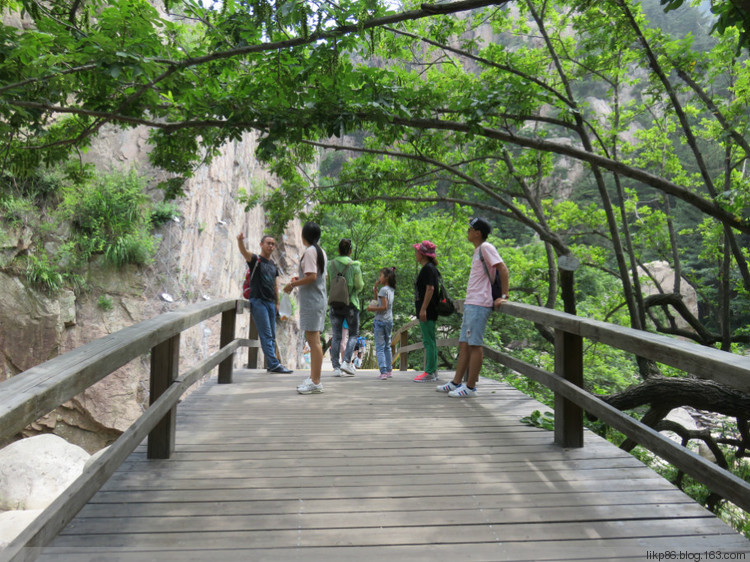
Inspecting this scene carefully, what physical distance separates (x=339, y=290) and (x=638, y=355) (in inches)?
163

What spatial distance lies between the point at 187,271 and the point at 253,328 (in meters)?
5.60

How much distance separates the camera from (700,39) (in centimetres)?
4044

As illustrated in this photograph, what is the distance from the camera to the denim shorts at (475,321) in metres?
4.99

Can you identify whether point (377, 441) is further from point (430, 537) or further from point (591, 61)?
point (591, 61)

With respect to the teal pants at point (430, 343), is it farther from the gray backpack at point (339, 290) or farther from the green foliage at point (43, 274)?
the green foliage at point (43, 274)

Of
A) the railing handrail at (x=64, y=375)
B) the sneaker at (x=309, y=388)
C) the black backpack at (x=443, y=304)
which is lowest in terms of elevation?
the sneaker at (x=309, y=388)

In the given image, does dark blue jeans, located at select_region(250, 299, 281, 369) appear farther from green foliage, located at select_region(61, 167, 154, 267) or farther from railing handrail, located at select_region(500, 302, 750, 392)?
green foliage, located at select_region(61, 167, 154, 267)

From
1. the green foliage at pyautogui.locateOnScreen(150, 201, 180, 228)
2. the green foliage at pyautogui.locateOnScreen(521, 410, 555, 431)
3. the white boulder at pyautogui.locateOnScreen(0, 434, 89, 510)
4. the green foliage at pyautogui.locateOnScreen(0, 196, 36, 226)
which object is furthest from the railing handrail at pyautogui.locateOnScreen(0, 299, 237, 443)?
the green foliage at pyautogui.locateOnScreen(150, 201, 180, 228)

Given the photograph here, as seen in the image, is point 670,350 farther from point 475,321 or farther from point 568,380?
point 475,321

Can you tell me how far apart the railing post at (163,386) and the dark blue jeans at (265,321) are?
127 inches

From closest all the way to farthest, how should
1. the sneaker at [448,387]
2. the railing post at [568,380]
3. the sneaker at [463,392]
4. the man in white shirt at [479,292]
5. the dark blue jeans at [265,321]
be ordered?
the railing post at [568,380], the man in white shirt at [479,292], the sneaker at [463,392], the sneaker at [448,387], the dark blue jeans at [265,321]

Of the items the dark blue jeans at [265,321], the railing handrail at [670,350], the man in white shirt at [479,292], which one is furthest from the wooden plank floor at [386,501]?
the dark blue jeans at [265,321]

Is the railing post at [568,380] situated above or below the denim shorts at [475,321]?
below

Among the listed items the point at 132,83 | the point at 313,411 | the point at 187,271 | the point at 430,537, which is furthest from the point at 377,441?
the point at 187,271
